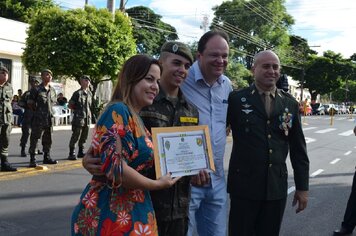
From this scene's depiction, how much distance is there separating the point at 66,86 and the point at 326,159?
59.0 feet

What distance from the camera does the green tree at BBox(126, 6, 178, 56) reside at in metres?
43.2

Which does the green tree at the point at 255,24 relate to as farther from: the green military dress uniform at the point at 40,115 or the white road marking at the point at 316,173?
the green military dress uniform at the point at 40,115

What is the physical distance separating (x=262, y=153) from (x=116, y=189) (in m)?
1.41

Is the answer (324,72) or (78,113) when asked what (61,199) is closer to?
(78,113)

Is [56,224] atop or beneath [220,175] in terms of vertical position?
beneath

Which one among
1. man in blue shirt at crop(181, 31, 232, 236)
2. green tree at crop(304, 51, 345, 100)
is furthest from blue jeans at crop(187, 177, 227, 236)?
green tree at crop(304, 51, 345, 100)

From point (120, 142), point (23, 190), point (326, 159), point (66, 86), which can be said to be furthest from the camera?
point (66, 86)

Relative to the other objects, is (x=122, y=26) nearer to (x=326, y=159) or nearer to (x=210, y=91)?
(x=326, y=159)

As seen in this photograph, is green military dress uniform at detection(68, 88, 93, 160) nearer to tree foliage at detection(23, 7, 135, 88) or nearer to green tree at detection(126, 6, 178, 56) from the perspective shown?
tree foliage at detection(23, 7, 135, 88)

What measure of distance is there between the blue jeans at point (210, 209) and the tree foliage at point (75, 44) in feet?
48.1

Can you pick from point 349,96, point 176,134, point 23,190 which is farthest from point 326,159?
point 349,96

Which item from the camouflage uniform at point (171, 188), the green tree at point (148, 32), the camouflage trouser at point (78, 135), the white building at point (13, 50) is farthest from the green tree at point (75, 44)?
the green tree at point (148, 32)

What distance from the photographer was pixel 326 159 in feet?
41.4

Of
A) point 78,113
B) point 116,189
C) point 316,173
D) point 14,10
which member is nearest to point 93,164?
point 116,189
